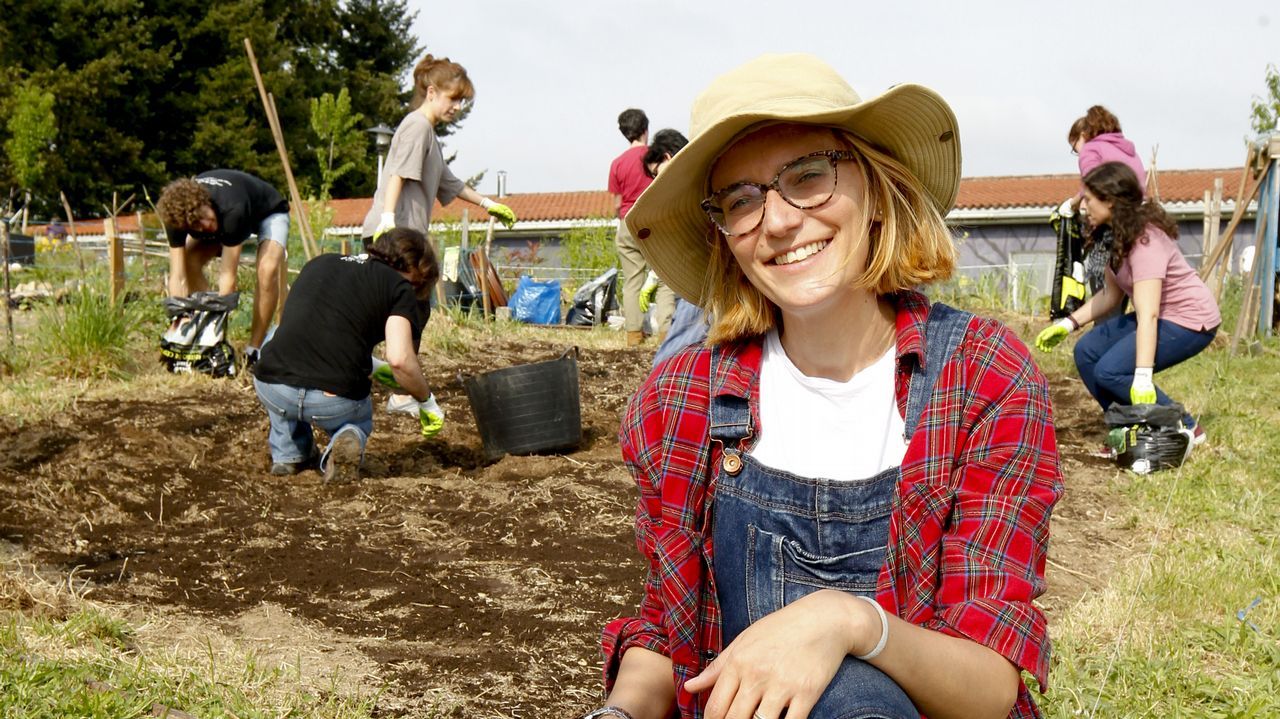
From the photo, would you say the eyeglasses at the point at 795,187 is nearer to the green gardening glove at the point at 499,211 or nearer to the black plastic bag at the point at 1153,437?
the black plastic bag at the point at 1153,437

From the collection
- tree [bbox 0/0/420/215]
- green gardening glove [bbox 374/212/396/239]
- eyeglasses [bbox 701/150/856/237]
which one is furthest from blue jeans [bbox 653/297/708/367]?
tree [bbox 0/0/420/215]

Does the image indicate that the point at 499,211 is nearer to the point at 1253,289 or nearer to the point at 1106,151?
the point at 1106,151

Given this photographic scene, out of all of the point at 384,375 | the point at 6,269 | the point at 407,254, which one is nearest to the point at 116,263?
the point at 6,269

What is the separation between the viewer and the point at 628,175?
8.73 metres

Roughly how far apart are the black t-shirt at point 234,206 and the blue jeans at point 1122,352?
15.2ft

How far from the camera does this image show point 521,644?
3020 mm

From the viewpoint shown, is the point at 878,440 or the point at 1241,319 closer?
the point at 878,440

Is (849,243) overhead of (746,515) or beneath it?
overhead

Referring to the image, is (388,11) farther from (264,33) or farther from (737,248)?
(737,248)

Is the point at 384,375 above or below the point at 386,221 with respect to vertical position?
below

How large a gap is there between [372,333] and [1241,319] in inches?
282

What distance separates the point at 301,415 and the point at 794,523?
3.74 metres

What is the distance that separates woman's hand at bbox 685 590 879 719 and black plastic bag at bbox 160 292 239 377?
19.7 ft

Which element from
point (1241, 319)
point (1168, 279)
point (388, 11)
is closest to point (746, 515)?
point (1168, 279)
